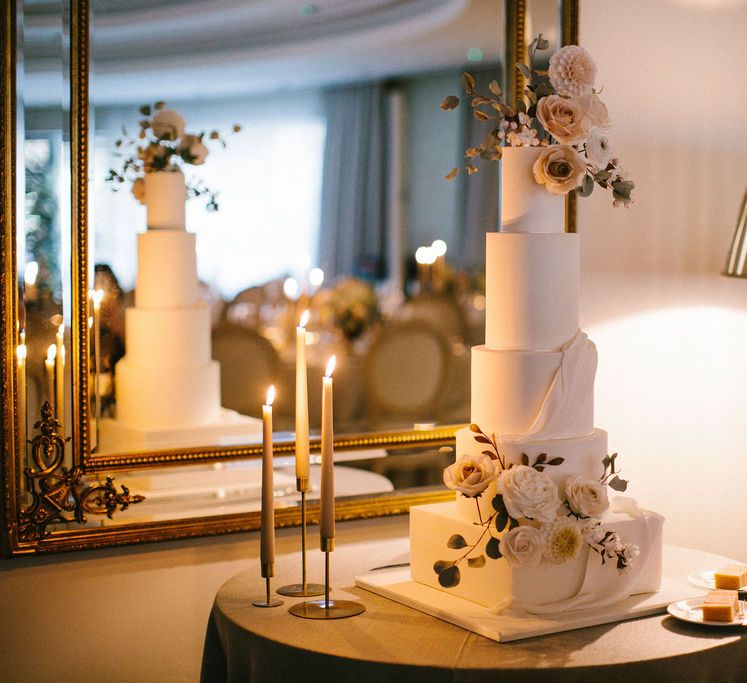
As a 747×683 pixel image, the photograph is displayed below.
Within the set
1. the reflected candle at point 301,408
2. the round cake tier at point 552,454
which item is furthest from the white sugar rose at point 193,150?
the round cake tier at point 552,454

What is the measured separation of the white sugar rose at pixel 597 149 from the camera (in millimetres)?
2016

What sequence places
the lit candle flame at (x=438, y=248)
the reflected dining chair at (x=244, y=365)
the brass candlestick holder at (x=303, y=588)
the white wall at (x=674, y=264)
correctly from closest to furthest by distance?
the brass candlestick holder at (x=303, y=588) < the reflected dining chair at (x=244, y=365) < the lit candle flame at (x=438, y=248) < the white wall at (x=674, y=264)

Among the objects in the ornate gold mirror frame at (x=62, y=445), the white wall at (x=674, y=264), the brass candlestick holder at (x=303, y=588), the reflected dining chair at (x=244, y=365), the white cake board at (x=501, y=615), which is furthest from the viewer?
the white wall at (x=674, y=264)

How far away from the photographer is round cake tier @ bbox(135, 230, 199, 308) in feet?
8.20

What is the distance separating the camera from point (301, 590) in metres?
2.16

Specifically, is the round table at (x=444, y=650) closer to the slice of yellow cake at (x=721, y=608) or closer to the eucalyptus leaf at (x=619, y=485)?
the slice of yellow cake at (x=721, y=608)

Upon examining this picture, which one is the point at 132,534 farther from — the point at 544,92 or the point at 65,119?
the point at 544,92

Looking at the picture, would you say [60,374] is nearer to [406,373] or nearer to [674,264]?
[406,373]

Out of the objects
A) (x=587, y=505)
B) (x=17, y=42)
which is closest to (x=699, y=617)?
(x=587, y=505)

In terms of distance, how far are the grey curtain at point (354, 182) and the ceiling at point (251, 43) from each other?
0.07m

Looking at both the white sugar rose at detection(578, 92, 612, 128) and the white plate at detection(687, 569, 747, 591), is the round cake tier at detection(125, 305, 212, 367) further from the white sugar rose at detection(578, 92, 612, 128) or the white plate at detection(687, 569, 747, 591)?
the white plate at detection(687, 569, 747, 591)

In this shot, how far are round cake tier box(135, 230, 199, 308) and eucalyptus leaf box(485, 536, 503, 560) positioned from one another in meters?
1.01

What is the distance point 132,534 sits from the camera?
2535mm

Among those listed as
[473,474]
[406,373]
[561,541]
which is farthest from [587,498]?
[406,373]
